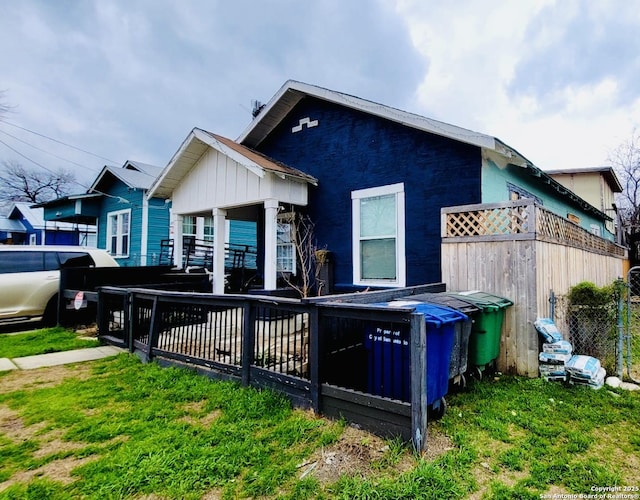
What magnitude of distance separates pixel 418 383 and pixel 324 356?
902mm

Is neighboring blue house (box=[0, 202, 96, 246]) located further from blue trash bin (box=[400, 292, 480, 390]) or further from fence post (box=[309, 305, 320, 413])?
blue trash bin (box=[400, 292, 480, 390])

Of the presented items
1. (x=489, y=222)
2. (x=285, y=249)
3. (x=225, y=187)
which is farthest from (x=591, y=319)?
(x=225, y=187)

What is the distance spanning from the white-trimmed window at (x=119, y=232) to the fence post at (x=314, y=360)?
43.1ft

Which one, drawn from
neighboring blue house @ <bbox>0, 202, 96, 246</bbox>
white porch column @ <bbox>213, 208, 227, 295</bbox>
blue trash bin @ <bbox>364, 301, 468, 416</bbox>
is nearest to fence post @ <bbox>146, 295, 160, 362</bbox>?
white porch column @ <bbox>213, 208, 227, 295</bbox>

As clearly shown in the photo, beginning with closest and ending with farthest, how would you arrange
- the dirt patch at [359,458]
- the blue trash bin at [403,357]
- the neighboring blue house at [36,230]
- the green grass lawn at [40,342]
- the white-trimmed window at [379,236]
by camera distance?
the dirt patch at [359,458] → the blue trash bin at [403,357] → the green grass lawn at [40,342] → the white-trimmed window at [379,236] → the neighboring blue house at [36,230]

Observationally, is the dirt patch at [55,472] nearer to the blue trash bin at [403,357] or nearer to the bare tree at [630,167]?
the blue trash bin at [403,357]

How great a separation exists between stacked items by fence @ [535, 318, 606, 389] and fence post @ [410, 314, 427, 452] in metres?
2.65

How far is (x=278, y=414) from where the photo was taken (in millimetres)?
3199

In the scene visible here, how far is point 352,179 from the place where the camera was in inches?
299

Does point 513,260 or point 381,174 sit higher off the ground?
point 381,174

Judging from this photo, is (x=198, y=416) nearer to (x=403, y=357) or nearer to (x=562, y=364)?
(x=403, y=357)

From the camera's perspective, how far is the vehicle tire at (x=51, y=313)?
306 inches

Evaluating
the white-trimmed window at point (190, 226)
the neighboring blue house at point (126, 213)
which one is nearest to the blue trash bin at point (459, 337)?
the neighboring blue house at point (126, 213)

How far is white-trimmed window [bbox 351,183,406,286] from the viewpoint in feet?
22.4
